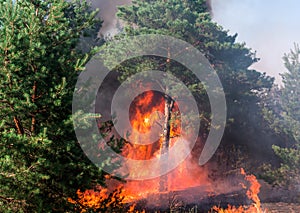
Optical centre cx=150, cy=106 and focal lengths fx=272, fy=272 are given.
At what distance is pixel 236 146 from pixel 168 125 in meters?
10.3

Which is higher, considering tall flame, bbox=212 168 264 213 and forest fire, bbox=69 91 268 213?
forest fire, bbox=69 91 268 213

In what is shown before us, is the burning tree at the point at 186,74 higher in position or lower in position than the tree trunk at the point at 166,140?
higher

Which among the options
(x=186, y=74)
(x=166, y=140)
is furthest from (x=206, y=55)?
(x=166, y=140)

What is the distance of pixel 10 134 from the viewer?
6285 mm

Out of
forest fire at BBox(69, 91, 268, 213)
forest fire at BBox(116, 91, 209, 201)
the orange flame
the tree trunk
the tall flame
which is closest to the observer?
the tall flame

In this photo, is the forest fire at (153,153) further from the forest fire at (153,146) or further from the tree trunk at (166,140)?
the tree trunk at (166,140)

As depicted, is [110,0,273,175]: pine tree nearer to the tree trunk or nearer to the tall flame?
the tree trunk

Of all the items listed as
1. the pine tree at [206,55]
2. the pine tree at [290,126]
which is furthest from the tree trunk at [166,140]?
the pine tree at [290,126]

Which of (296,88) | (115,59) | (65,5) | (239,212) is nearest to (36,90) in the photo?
(65,5)

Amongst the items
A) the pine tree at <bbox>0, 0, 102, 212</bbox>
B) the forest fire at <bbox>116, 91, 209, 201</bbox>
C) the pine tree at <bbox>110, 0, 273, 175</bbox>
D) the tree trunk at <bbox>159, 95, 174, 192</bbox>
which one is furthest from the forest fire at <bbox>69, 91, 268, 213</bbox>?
the pine tree at <bbox>0, 0, 102, 212</bbox>

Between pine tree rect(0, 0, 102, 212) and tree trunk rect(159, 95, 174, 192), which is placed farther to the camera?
tree trunk rect(159, 95, 174, 192)

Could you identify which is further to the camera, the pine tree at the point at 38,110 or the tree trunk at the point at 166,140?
the tree trunk at the point at 166,140

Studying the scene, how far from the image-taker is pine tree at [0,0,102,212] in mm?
6520

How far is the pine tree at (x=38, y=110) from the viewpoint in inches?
257
